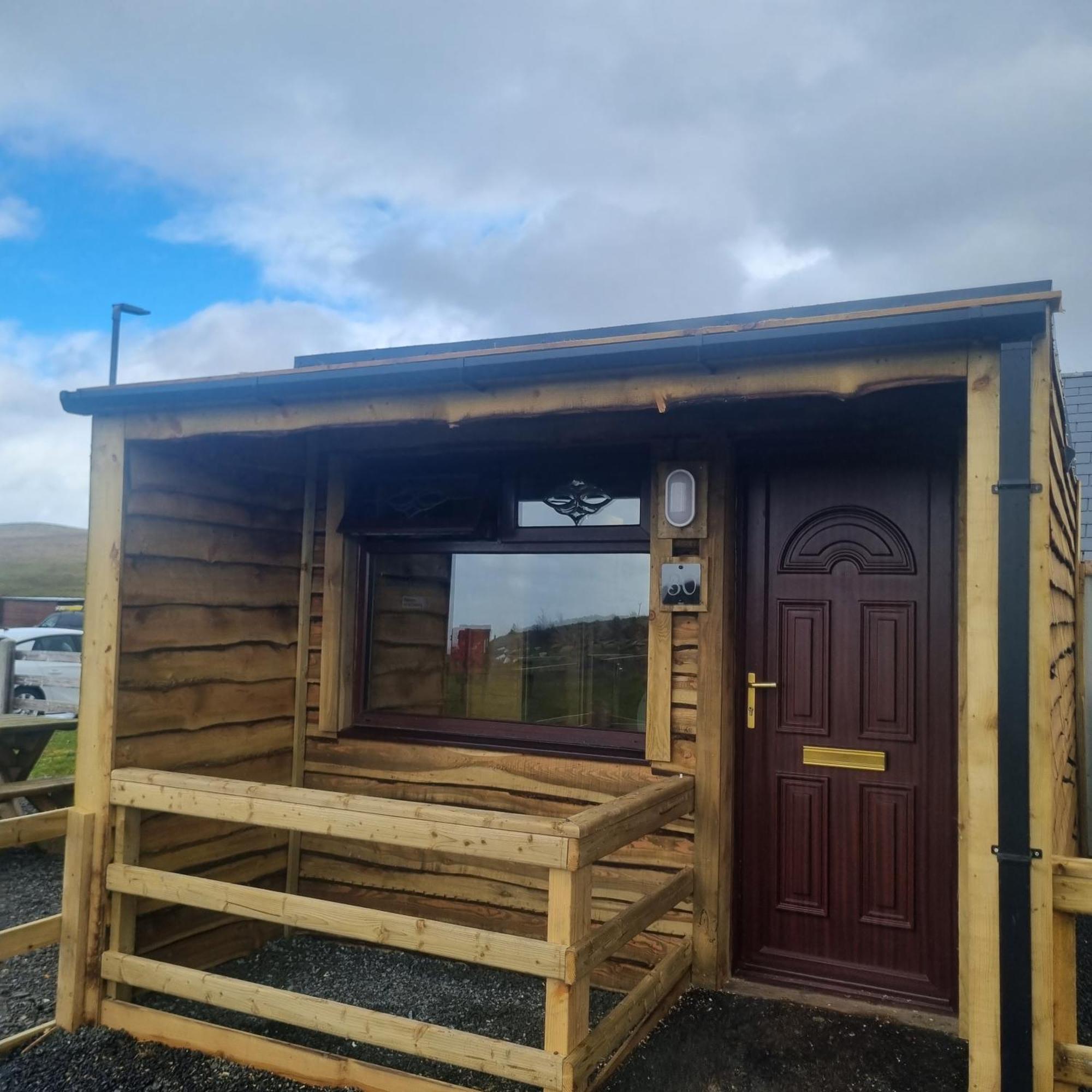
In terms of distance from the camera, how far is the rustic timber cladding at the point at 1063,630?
339 cm

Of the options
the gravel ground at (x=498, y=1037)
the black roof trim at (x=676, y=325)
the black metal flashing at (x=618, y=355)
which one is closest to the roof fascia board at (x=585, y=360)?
the black metal flashing at (x=618, y=355)

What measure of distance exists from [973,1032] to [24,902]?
4.77 meters

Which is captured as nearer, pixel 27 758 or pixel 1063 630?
pixel 1063 630

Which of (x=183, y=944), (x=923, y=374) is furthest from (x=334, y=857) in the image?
(x=923, y=374)

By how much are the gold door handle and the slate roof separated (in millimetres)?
7215

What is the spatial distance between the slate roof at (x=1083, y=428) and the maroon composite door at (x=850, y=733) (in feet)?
22.9

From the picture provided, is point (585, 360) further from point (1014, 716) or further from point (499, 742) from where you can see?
point (499, 742)

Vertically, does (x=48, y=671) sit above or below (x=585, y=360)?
below

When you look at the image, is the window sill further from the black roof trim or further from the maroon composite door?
the black roof trim

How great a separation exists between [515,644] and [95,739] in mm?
1810

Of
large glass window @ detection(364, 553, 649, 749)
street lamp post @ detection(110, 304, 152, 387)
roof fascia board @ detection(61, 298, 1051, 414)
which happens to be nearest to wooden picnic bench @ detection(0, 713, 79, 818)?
large glass window @ detection(364, 553, 649, 749)

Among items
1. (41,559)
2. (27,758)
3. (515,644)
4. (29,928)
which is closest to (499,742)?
(515,644)

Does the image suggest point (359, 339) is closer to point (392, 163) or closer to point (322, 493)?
point (392, 163)

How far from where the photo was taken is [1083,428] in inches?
394
